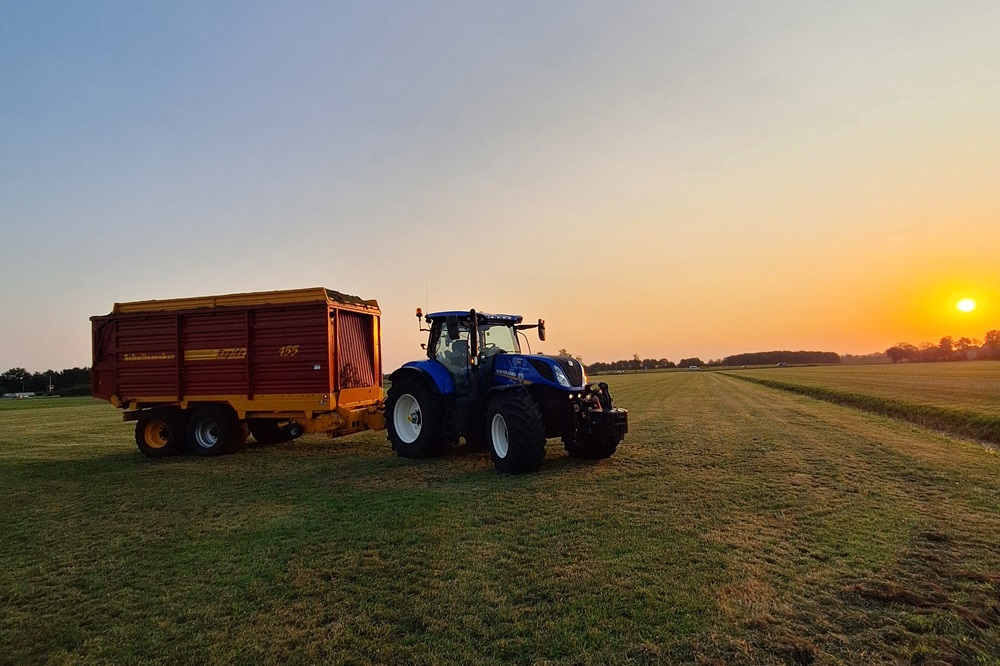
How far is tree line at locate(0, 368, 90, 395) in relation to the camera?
10132 cm

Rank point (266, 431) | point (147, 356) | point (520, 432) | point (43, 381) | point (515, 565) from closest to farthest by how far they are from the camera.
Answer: point (515, 565)
point (520, 432)
point (147, 356)
point (266, 431)
point (43, 381)

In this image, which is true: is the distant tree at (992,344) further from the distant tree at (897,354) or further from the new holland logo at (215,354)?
the new holland logo at (215,354)

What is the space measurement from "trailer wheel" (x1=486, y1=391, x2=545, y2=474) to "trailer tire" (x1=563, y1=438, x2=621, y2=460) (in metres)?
1.37

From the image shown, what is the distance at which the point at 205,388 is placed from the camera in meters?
11.8

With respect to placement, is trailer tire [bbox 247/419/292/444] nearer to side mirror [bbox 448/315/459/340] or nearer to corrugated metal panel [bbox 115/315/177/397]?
corrugated metal panel [bbox 115/315/177/397]

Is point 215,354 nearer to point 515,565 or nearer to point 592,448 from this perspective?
point 592,448

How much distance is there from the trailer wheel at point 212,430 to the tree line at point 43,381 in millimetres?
103148

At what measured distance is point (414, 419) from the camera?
11.0 metres

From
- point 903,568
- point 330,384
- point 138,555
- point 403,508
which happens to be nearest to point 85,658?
point 138,555

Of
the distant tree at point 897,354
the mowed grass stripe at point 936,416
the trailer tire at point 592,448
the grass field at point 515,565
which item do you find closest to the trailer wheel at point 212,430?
the grass field at point 515,565

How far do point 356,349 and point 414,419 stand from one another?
2.28 metres

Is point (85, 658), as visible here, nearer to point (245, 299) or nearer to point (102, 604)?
point (102, 604)

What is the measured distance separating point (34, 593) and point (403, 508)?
133 inches

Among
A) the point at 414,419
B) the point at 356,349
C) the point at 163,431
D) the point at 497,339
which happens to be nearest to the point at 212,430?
the point at 163,431
